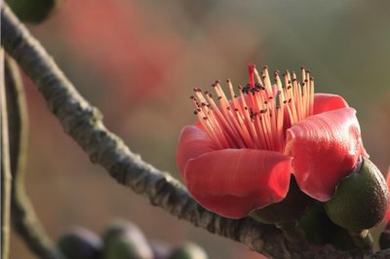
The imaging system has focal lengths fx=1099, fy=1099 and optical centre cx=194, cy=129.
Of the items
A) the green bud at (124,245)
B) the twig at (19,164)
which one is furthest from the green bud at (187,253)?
the twig at (19,164)

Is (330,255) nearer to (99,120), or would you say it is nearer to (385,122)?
(99,120)

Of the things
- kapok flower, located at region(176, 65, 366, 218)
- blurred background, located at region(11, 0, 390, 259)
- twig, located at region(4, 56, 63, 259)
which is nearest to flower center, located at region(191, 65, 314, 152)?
kapok flower, located at region(176, 65, 366, 218)

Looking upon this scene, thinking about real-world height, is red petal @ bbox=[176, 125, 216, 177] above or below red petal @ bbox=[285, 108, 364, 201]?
above

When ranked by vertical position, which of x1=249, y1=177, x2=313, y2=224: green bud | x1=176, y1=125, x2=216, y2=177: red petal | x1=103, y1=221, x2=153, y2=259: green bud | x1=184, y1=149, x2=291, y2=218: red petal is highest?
x1=103, y1=221, x2=153, y2=259: green bud

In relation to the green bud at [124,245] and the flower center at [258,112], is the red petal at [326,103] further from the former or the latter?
the green bud at [124,245]

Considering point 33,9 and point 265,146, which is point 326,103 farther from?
point 33,9

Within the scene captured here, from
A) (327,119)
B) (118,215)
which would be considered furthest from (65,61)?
(327,119)

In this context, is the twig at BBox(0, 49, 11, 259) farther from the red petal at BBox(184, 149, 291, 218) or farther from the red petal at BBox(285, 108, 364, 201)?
the red petal at BBox(285, 108, 364, 201)
